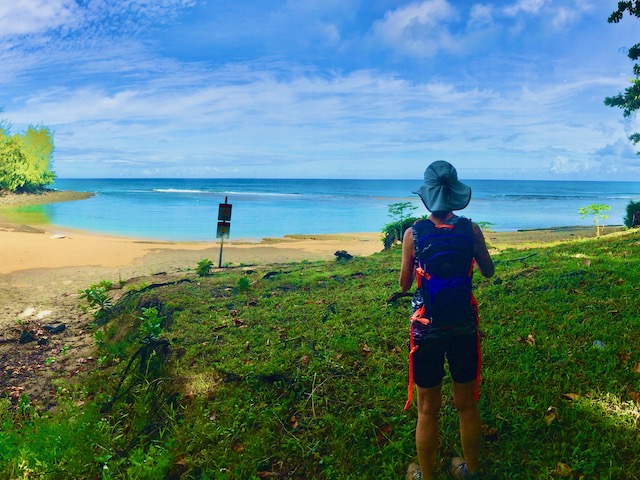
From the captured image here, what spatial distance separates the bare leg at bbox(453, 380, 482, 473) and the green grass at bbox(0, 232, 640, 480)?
0.28 metres

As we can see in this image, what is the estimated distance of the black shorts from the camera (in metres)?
3.53

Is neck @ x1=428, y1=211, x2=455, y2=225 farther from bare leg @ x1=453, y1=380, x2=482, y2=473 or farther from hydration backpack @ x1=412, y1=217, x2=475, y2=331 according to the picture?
bare leg @ x1=453, y1=380, x2=482, y2=473

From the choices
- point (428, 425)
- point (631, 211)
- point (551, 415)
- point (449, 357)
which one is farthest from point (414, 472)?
point (631, 211)

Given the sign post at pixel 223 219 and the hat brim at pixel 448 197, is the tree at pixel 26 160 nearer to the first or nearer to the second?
the sign post at pixel 223 219

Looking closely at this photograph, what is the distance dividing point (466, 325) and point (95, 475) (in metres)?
4.07

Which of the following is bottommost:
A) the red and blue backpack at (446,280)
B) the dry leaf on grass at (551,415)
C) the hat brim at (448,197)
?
the dry leaf on grass at (551,415)

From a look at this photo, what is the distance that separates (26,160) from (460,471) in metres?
74.9

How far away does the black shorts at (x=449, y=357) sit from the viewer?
3.53m

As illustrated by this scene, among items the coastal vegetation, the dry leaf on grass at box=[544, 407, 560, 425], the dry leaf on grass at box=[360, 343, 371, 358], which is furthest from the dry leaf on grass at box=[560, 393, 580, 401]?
the coastal vegetation

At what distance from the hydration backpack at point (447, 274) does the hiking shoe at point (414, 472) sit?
4.83 ft

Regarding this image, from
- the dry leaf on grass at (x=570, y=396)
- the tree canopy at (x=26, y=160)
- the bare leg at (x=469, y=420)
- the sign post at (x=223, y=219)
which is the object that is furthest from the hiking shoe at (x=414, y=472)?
the tree canopy at (x=26, y=160)

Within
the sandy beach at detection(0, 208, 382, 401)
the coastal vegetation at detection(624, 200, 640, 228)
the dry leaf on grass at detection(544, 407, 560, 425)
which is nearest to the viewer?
the dry leaf on grass at detection(544, 407, 560, 425)

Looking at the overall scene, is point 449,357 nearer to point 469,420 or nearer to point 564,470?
point 469,420

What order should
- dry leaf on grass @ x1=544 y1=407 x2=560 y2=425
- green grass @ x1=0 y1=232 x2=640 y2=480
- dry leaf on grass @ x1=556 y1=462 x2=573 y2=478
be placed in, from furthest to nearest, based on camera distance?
dry leaf on grass @ x1=544 y1=407 x2=560 y2=425
green grass @ x1=0 y1=232 x2=640 y2=480
dry leaf on grass @ x1=556 y1=462 x2=573 y2=478
